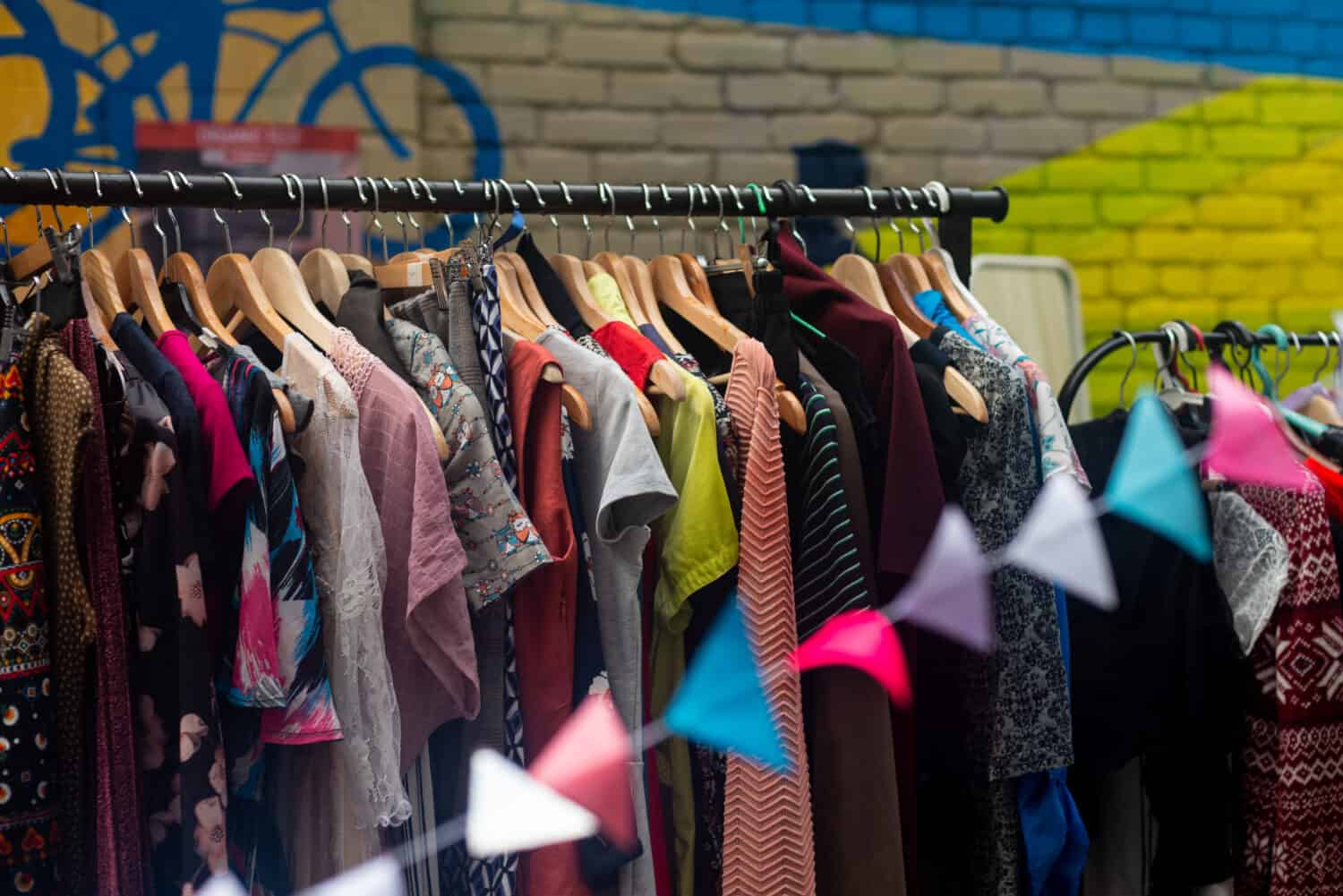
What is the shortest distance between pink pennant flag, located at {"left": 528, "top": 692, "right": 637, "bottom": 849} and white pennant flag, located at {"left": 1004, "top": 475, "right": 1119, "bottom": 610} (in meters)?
0.43

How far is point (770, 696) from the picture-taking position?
3.73 ft

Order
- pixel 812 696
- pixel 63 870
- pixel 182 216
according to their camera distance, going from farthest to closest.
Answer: pixel 182 216 < pixel 812 696 < pixel 63 870

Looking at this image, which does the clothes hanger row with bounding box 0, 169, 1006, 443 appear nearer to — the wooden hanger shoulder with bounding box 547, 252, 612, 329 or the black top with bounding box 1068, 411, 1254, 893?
the wooden hanger shoulder with bounding box 547, 252, 612, 329

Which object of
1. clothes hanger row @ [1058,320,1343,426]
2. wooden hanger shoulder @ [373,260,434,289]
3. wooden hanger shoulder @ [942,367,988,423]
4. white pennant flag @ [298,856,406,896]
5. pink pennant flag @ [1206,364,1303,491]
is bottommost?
white pennant flag @ [298,856,406,896]

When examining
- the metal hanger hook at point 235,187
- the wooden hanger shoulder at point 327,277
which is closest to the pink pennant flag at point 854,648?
the wooden hanger shoulder at point 327,277

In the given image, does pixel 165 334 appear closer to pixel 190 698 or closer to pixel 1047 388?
pixel 190 698

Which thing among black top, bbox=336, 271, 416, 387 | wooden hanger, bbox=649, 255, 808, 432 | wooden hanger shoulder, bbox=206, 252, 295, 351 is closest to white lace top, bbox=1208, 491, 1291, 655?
wooden hanger, bbox=649, 255, 808, 432

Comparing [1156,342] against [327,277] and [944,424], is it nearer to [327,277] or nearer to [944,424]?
[944,424]

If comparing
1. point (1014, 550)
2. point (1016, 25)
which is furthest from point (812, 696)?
point (1016, 25)

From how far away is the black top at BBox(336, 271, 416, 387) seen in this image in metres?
1.19

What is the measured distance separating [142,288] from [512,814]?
1.96 ft

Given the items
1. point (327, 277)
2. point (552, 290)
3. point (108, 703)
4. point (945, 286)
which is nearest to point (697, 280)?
point (552, 290)

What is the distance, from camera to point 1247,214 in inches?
113

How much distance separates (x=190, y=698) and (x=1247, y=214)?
8.53 feet
